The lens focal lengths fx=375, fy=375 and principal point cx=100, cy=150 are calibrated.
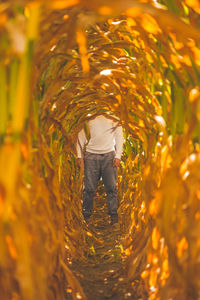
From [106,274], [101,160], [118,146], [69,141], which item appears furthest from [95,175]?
[69,141]

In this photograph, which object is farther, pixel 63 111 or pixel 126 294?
pixel 63 111

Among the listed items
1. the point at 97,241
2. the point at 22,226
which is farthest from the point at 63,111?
the point at 97,241

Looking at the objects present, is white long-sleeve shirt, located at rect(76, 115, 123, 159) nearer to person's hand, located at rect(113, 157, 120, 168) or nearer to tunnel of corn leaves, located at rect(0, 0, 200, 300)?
person's hand, located at rect(113, 157, 120, 168)

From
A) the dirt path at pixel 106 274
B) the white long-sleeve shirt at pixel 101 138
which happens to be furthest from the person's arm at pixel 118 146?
the dirt path at pixel 106 274

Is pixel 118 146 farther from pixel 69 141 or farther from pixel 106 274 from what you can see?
pixel 69 141

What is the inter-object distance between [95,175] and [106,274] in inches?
49.1

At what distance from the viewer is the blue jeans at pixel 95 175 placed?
2744 millimetres

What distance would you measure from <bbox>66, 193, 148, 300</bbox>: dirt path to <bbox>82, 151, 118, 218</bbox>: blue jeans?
0.19 metres

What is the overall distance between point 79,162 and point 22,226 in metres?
1.84

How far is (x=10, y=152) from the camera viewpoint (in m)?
0.60

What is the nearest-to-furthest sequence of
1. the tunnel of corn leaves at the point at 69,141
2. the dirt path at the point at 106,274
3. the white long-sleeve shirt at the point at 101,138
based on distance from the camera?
the tunnel of corn leaves at the point at 69,141
the dirt path at the point at 106,274
the white long-sleeve shirt at the point at 101,138

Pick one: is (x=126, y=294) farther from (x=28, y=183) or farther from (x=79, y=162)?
(x=79, y=162)

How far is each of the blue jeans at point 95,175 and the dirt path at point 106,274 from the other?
192mm

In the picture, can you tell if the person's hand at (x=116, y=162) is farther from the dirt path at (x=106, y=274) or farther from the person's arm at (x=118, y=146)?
the dirt path at (x=106, y=274)
